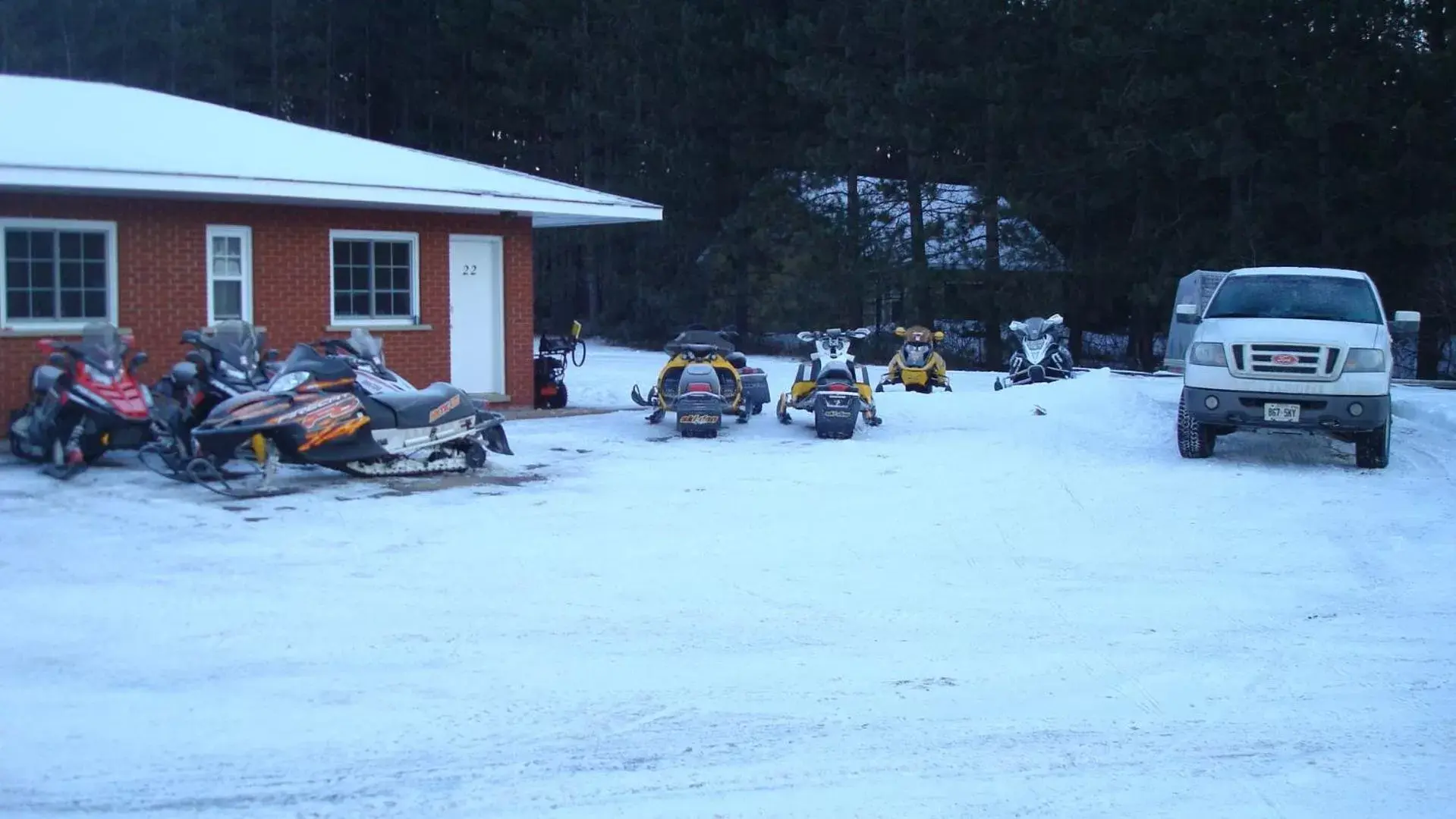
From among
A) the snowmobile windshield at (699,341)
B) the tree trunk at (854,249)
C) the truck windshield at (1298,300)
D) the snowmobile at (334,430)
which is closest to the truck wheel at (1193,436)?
the truck windshield at (1298,300)

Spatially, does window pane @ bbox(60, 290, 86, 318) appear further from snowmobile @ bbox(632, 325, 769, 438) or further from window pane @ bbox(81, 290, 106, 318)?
snowmobile @ bbox(632, 325, 769, 438)

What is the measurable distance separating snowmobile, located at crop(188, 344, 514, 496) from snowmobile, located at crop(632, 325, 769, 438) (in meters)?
3.03

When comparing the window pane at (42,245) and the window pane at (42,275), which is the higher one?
the window pane at (42,245)

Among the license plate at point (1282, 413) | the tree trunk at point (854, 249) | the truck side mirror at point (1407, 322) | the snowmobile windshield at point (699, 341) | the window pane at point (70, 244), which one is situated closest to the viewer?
the license plate at point (1282, 413)

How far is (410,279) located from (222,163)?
2892 mm

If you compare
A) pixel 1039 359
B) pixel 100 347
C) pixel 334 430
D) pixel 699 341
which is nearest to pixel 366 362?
pixel 334 430

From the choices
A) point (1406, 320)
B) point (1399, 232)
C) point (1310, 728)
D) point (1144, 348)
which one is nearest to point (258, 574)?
point (1310, 728)

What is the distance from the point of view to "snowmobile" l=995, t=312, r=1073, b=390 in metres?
21.6

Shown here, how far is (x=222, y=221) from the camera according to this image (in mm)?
16156

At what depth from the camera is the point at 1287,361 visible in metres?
13.1

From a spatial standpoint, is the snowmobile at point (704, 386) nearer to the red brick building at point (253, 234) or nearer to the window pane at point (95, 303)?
the red brick building at point (253, 234)

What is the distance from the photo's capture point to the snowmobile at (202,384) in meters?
12.0

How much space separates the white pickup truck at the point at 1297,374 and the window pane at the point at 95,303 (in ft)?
37.4

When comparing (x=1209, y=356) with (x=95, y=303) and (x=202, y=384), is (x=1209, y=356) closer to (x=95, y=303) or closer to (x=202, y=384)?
(x=202, y=384)
